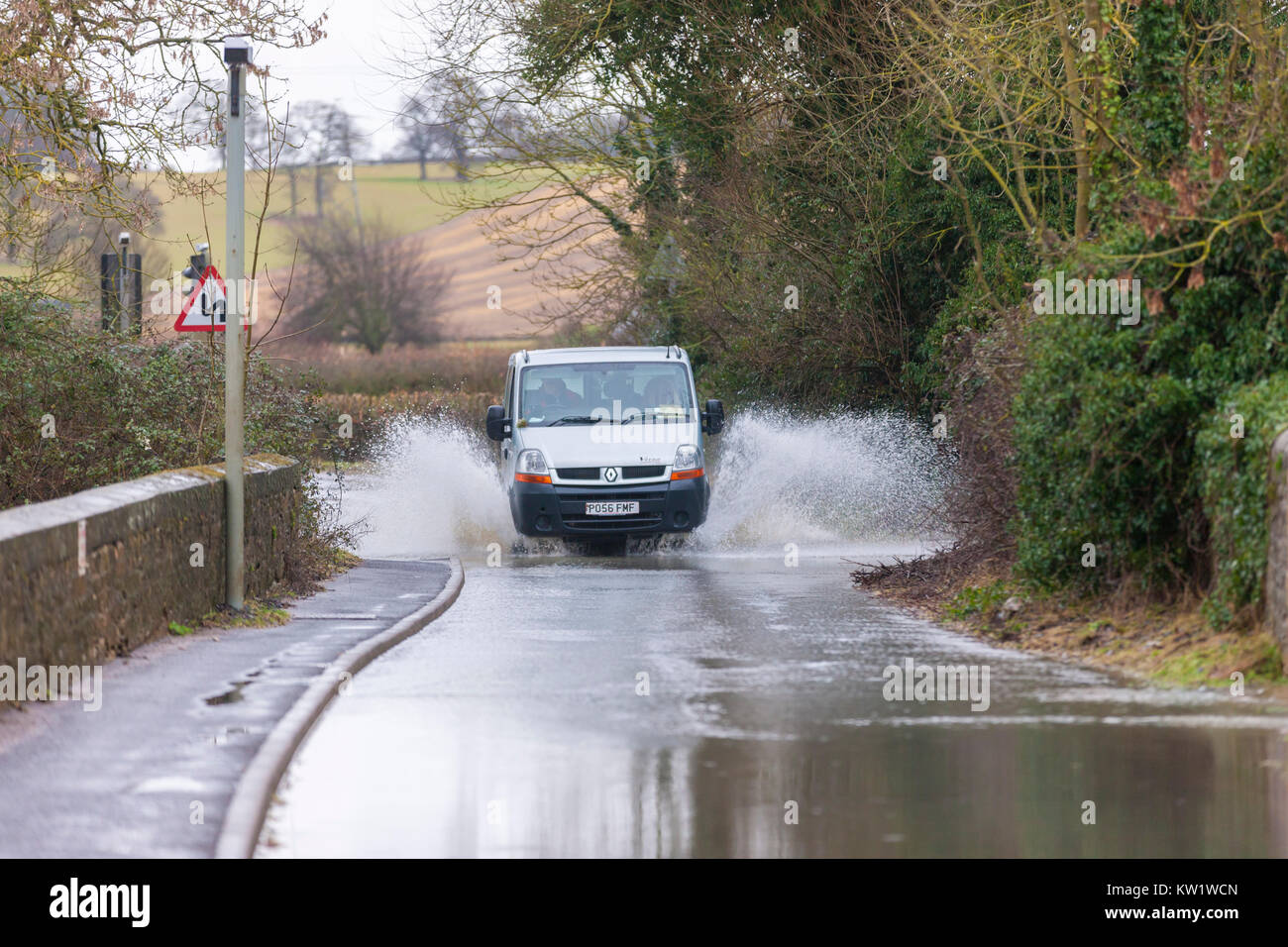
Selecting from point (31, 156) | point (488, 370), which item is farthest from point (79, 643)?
point (488, 370)

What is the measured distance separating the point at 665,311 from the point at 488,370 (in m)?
29.7

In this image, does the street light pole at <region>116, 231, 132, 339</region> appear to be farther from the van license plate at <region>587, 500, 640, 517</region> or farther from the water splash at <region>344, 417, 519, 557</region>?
the van license plate at <region>587, 500, 640, 517</region>

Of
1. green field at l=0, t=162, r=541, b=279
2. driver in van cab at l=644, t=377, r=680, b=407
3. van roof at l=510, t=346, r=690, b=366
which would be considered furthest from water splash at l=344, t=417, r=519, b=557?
green field at l=0, t=162, r=541, b=279

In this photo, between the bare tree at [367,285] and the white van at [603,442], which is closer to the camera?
the white van at [603,442]

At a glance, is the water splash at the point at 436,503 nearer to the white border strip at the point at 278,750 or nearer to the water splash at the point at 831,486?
the water splash at the point at 831,486

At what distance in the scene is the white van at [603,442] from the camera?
21.0 meters

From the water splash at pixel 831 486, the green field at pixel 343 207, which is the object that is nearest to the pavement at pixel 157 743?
the water splash at pixel 831 486

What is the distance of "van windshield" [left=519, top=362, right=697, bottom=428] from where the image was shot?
21.9 m

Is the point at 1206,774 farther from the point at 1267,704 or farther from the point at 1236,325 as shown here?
the point at 1236,325

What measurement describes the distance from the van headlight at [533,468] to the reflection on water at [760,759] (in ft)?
25.6

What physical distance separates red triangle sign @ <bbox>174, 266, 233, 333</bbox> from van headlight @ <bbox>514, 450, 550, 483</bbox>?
6559 millimetres

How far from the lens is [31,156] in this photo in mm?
19297

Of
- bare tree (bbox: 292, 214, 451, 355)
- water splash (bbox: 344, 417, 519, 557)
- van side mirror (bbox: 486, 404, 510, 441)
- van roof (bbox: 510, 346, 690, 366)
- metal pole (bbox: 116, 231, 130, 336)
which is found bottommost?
water splash (bbox: 344, 417, 519, 557)

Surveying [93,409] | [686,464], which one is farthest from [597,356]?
[93,409]
